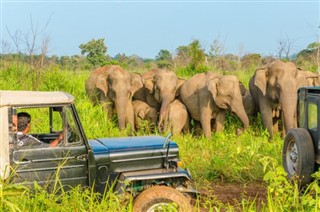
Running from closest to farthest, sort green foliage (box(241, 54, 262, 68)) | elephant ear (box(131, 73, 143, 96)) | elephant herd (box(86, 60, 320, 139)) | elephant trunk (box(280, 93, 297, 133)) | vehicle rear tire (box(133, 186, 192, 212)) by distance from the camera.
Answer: vehicle rear tire (box(133, 186, 192, 212)) < elephant trunk (box(280, 93, 297, 133)) < elephant herd (box(86, 60, 320, 139)) < elephant ear (box(131, 73, 143, 96)) < green foliage (box(241, 54, 262, 68))

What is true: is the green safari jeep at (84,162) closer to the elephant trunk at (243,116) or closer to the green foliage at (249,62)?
the elephant trunk at (243,116)

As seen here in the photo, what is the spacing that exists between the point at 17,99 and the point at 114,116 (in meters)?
8.08

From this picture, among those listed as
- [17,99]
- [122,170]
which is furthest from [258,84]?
[17,99]

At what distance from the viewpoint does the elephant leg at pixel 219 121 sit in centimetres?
1312

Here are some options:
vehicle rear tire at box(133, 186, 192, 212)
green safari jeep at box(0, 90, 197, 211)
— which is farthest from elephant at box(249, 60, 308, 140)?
vehicle rear tire at box(133, 186, 192, 212)

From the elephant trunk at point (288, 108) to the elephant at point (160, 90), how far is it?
108 inches

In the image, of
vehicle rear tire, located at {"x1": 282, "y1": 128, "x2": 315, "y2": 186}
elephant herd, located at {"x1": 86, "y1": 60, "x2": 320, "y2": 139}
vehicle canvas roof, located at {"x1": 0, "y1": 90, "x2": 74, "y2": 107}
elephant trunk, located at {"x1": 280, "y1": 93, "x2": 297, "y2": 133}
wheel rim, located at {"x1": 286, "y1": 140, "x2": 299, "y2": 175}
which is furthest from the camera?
elephant herd, located at {"x1": 86, "y1": 60, "x2": 320, "y2": 139}

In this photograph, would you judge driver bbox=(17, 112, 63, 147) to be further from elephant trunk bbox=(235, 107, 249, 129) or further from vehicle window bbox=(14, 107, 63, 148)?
elephant trunk bbox=(235, 107, 249, 129)

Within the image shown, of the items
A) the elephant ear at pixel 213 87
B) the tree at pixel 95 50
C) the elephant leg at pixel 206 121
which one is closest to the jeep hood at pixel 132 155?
the elephant leg at pixel 206 121

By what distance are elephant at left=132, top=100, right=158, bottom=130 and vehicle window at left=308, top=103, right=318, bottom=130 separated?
6.61 m

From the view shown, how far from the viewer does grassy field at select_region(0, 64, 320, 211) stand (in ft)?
17.1

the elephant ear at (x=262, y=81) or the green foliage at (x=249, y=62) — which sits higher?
the green foliage at (x=249, y=62)

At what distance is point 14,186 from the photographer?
5258mm

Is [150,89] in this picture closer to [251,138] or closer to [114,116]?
[114,116]
